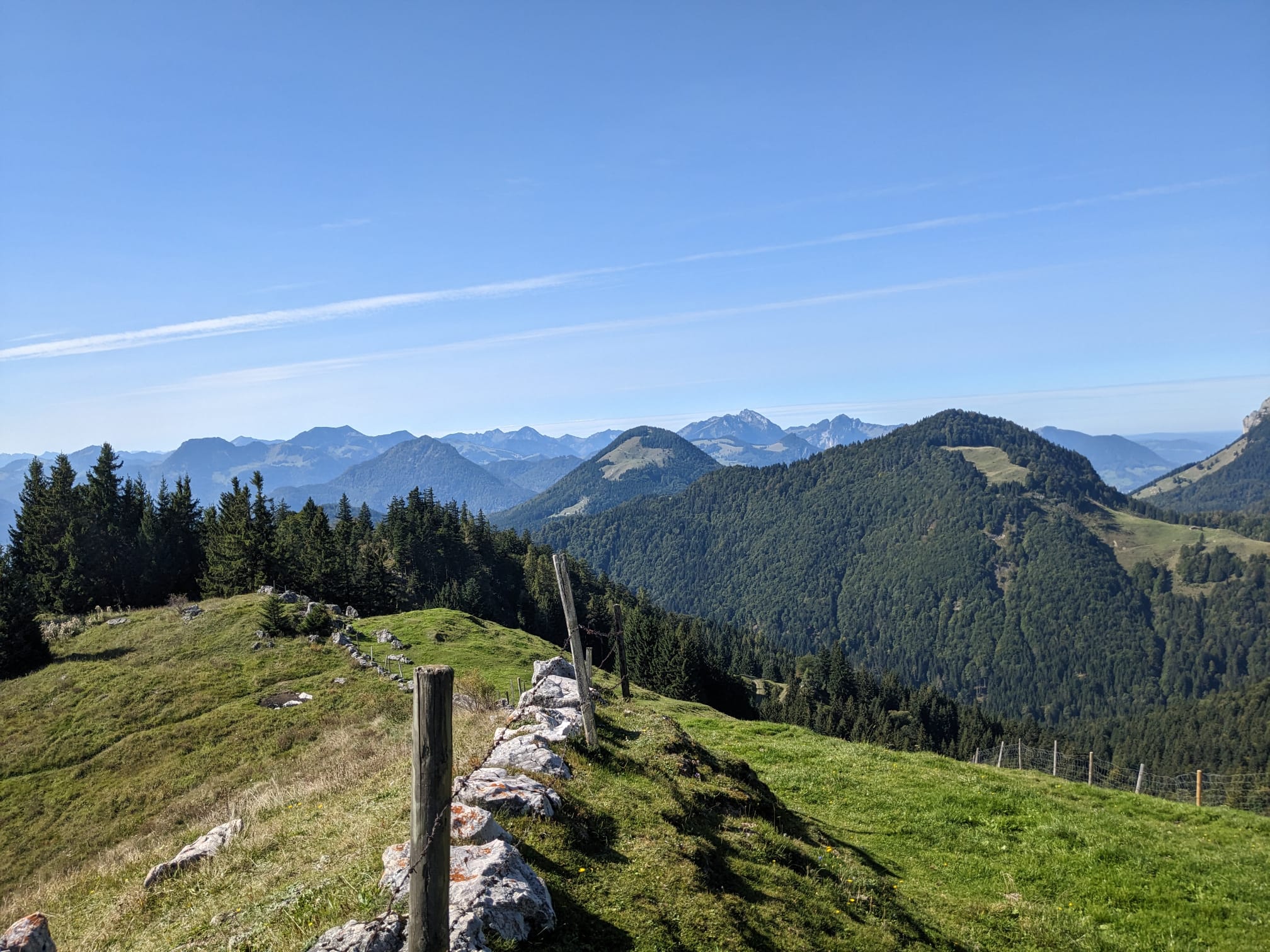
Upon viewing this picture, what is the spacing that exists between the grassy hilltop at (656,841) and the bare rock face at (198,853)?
0.41 metres

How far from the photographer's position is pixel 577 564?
517 ft

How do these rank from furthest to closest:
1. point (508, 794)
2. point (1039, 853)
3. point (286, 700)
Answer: point (286, 700)
point (1039, 853)
point (508, 794)

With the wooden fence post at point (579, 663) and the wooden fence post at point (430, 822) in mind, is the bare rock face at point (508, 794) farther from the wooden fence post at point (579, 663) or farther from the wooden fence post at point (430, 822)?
the wooden fence post at point (430, 822)

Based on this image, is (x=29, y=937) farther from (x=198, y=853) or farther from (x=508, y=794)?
(x=508, y=794)

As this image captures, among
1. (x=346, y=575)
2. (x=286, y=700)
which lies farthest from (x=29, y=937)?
(x=346, y=575)

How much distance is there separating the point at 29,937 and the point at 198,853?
5583 millimetres

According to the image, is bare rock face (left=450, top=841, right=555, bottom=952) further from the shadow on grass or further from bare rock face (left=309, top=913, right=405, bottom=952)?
the shadow on grass

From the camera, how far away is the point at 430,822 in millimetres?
6715

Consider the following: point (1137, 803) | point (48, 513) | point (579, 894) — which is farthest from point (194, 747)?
point (48, 513)

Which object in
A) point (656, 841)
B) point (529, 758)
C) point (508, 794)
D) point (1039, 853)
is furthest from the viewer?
point (1039, 853)

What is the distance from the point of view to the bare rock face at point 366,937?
7781mm

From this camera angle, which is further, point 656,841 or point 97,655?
point 97,655

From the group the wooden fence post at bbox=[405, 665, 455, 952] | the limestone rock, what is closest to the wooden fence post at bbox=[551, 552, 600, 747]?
the limestone rock

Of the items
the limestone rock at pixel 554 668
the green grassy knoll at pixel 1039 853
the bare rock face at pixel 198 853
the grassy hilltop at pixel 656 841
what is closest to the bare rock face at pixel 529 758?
the grassy hilltop at pixel 656 841
